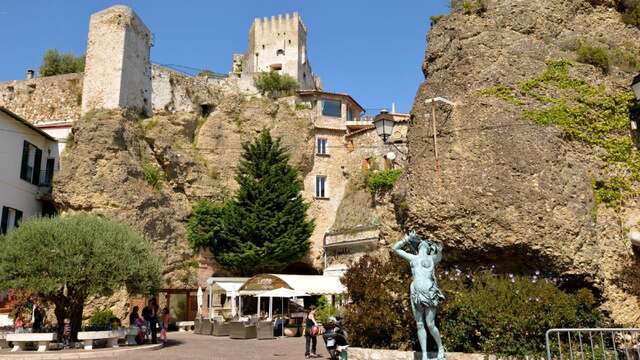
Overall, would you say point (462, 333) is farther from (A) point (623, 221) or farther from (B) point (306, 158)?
(B) point (306, 158)

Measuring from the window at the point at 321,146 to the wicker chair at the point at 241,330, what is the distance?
61.5 feet

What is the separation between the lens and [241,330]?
21.2 metres

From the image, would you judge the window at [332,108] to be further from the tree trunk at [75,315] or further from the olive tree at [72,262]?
the tree trunk at [75,315]

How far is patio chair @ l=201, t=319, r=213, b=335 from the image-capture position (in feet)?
77.6

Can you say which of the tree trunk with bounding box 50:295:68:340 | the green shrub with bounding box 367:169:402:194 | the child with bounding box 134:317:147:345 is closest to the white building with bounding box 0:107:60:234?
the tree trunk with bounding box 50:295:68:340

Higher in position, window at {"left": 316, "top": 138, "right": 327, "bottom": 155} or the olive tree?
window at {"left": 316, "top": 138, "right": 327, "bottom": 155}

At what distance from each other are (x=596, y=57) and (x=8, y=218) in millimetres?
27231

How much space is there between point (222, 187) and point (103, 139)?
28.1 ft

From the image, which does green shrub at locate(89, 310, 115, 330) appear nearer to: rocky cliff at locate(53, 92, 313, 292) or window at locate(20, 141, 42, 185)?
rocky cliff at locate(53, 92, 313, 292)

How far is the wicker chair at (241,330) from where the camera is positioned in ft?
69.6

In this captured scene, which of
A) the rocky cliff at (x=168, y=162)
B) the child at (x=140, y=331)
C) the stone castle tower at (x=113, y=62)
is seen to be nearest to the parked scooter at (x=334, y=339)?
the child at (x=140, y=331)

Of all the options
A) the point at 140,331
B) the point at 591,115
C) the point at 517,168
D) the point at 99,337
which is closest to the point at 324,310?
the point at 140,331

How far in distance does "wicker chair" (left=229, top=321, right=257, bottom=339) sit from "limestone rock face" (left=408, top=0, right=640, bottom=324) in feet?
40.5

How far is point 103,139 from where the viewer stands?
98.1ft
